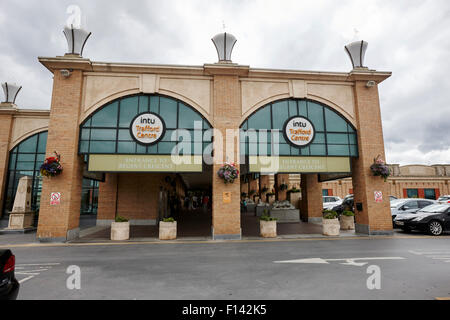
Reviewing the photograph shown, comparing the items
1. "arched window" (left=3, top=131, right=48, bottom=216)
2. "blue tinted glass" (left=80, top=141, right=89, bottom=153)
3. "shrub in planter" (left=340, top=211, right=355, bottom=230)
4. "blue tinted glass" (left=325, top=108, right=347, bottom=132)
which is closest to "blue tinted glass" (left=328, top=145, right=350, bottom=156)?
"blue tinted glass" (left=325, top=108, right=347, bottom=132)

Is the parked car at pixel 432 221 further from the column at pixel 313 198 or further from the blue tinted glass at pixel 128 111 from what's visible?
the blue tinted glass at pixel 128 111

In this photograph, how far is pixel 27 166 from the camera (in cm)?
1772

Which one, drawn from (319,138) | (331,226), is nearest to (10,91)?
(319,138)

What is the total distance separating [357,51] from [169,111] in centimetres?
1097

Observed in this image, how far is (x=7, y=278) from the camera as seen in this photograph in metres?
3.45

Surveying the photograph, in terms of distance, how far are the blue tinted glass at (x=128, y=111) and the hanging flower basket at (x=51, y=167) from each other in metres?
3.24

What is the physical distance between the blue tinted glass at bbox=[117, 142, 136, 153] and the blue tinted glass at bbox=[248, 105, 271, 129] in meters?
5.87

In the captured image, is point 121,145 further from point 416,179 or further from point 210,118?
point 416,179

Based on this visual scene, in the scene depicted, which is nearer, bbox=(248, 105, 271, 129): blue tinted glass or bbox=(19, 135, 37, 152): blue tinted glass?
bbox=(248, 105, 271, 129): blue tinted glass

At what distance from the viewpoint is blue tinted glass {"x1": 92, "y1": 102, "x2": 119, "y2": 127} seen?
39.0 ft

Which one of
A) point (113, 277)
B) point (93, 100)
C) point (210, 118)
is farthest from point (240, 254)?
point (93, 100)

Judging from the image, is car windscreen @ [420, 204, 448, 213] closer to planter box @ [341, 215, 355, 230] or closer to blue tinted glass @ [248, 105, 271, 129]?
planter box @ [341, 215, 355, 230]

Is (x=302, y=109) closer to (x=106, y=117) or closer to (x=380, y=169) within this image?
(x=380, y=169)
